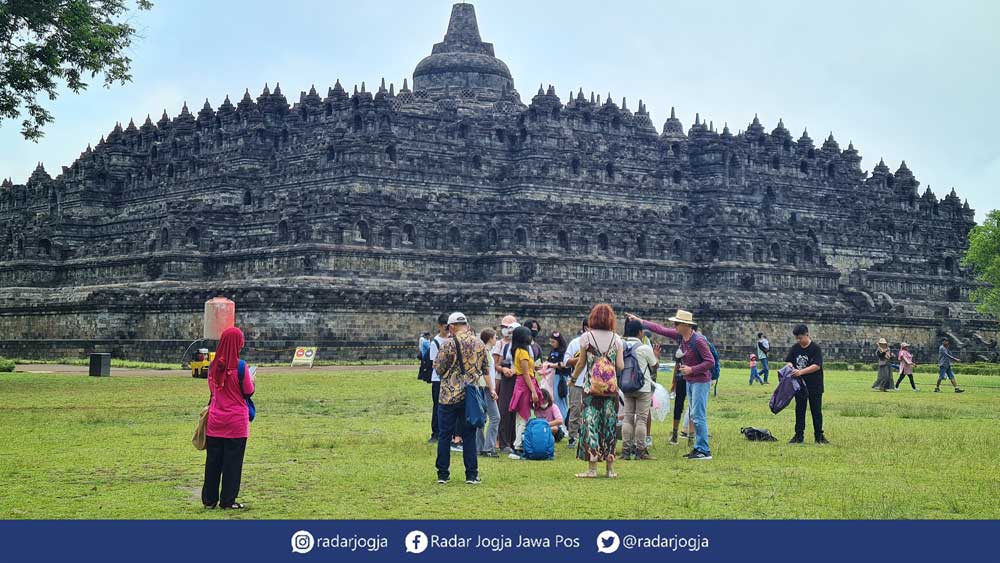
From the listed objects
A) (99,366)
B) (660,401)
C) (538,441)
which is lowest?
(99,366)

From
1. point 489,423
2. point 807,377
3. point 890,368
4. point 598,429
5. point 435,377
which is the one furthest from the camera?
point 890,368

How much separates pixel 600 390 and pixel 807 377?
676 centimetres

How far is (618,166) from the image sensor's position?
7962 centimetres

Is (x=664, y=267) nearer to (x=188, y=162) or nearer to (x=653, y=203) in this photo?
(x=653, y=203)

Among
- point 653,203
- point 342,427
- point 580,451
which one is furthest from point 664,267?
point 580,451

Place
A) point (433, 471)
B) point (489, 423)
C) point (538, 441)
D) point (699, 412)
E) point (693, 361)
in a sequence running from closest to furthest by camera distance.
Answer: point (433, 471)
point (538, 441)
point (699, 412)
point (489, 423)
point (693, 361)

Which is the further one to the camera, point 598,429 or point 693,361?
point 693,361

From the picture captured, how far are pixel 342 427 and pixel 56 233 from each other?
56.9 m

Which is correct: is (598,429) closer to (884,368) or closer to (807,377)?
(807,377)

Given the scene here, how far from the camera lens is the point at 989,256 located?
76250 mm
